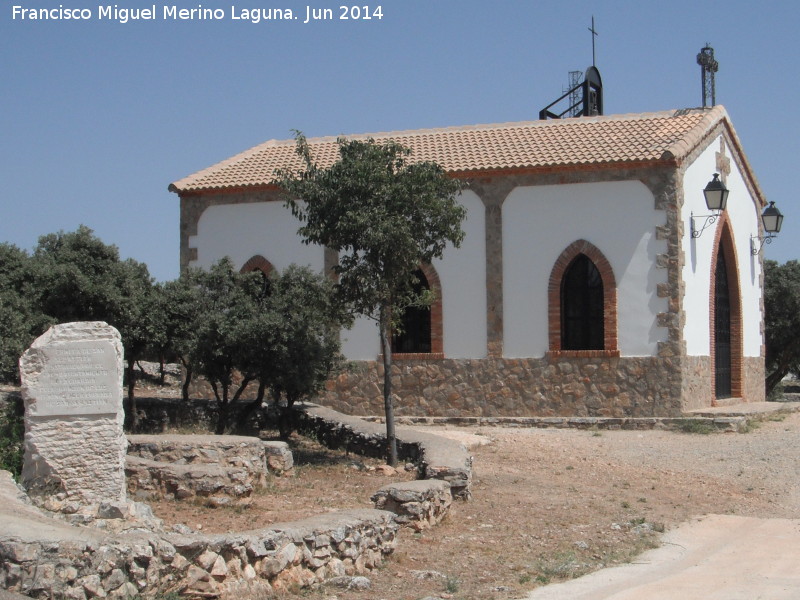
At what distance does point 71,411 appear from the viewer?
28.0ft

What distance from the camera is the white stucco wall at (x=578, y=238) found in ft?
60.7

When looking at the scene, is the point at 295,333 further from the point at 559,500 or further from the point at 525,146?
the point at 525,146

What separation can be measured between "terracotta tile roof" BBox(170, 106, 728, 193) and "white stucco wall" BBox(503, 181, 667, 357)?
65 centimetres

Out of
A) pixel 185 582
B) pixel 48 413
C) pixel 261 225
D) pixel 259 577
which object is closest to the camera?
pixel 185 582

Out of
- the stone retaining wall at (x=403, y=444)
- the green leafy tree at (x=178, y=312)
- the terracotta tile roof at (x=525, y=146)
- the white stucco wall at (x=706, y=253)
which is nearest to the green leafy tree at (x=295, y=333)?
the stone retaining wall at (x=403, y=444)

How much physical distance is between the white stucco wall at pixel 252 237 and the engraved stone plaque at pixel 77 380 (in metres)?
11.8

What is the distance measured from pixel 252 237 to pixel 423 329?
4259 millimetres


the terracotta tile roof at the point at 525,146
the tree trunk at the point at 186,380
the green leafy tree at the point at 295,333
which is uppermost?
the terracotta tile roof at the point at 525,146

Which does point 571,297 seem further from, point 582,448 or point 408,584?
point 408,584

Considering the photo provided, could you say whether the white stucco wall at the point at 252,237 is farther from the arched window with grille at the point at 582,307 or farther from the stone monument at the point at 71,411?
the stone monument at the point at 71,411

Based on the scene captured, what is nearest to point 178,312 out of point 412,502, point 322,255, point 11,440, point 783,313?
point 11,440

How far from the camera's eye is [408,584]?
7.21 meters

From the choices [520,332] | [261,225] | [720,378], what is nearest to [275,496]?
[520,332]

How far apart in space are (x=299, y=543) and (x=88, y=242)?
10.4 meters
